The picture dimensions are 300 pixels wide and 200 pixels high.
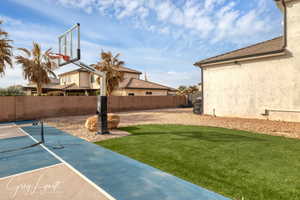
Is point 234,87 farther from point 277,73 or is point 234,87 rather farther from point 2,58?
point 2,58

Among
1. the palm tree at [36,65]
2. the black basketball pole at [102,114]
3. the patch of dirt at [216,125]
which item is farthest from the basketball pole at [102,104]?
the palm tree at [36,65]

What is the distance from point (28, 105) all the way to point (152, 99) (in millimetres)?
→ 14810

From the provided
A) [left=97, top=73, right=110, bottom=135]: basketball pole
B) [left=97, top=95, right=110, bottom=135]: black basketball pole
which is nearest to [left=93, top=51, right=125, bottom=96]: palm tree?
[left=97, top=73, right=110, bottom=135]: basketball pole

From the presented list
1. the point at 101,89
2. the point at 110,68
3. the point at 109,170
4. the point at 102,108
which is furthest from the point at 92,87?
the point at 109,170

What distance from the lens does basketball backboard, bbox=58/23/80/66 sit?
8727mm

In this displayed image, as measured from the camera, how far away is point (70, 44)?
926 centimetres

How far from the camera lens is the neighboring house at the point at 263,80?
1047 cm

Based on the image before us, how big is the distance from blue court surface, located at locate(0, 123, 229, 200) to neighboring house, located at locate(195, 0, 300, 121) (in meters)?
10.9

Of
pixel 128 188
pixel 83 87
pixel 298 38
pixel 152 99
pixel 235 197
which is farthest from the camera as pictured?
pixel 83 87

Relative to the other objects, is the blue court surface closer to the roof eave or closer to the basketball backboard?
the basketball backboard

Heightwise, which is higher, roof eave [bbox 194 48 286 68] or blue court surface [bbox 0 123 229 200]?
roof eave [bbox 194 48 286 68]

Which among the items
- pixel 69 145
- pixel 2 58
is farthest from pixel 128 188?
pixel 2 58

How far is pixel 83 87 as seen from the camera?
28.1 m

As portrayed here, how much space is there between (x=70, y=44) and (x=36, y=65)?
31.8 feet
